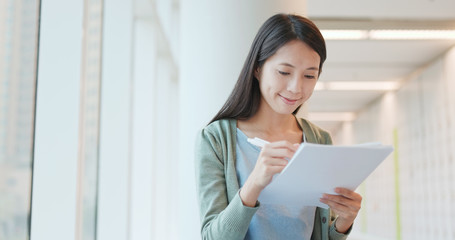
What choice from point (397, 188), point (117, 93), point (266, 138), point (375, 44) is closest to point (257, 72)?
point (266, 138)

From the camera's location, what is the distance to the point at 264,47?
1.61 meters

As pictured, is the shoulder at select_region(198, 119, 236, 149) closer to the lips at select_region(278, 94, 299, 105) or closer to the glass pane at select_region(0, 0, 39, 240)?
the lips at select_region(278, 94, 299, 105)

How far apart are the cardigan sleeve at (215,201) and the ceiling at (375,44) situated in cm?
553

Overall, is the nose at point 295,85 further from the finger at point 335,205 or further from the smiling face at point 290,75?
the finger at point 335,205

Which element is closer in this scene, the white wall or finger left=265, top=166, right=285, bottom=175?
finger left=265, top=166, right=285, bottom=175

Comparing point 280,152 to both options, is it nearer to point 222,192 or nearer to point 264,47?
point 222,192

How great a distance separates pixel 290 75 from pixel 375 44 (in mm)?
7654

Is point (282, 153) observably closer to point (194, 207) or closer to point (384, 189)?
point (194, 207)

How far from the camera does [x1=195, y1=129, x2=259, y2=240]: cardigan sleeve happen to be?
4.61 ft

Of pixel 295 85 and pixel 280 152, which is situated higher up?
pixel 295 85

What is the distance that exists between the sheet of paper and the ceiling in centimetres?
564

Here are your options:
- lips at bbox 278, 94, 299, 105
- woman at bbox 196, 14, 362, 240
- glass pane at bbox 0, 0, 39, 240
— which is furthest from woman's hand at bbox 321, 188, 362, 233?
glass pane at bbox 0, 0, 39, 240

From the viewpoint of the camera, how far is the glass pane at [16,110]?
80.5 inches

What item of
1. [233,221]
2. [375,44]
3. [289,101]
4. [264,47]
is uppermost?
[375,44]
